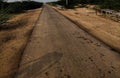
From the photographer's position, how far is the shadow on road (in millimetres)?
6175

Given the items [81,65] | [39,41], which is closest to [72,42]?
[39,41]

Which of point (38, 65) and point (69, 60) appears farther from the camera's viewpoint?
point (69, 60)

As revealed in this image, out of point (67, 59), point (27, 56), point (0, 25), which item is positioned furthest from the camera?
point (0, 25)

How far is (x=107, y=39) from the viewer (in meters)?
10.6

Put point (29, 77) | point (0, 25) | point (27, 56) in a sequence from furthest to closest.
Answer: point (0, 25), point (27, 56), point (29, 77)

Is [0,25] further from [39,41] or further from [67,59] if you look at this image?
[67,59]

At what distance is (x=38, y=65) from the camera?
6.93 m

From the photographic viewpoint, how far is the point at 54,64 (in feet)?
22.8

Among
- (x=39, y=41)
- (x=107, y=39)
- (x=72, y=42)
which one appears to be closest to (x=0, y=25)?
(x=39, y=41)

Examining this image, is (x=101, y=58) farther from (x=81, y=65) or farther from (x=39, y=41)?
(x=39, y=41)

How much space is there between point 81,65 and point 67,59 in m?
0.85

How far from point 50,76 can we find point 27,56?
7.85 feet

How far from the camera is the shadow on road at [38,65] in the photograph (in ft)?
20.3

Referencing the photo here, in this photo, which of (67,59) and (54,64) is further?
(67,59)
